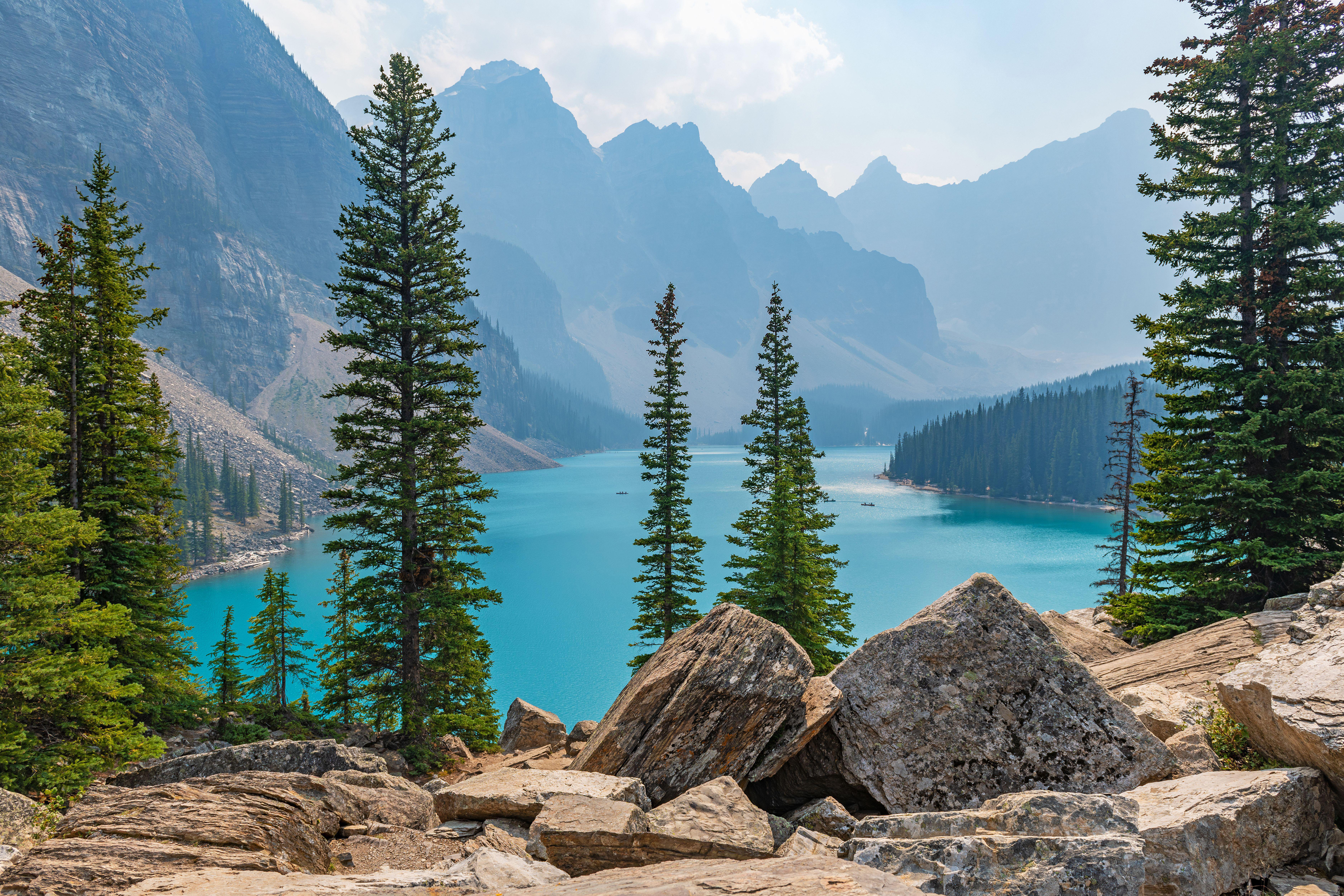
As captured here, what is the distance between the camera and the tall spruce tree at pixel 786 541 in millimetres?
22672

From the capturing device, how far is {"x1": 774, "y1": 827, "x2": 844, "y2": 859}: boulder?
6.08 meters

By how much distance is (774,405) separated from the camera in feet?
111

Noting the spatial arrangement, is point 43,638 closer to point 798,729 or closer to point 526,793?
point 526,793

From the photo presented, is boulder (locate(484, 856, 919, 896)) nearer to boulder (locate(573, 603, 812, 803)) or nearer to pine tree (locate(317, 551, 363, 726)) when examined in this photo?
boulder (locate(573, 603, 812, 803))

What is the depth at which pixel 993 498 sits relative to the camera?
458 feet

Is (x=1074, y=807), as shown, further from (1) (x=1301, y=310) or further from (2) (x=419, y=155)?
(2) (x=419, y=155)

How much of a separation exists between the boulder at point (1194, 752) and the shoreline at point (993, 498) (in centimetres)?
11552

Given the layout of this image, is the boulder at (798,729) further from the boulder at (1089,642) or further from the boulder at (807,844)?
the boulder at (1089,642)

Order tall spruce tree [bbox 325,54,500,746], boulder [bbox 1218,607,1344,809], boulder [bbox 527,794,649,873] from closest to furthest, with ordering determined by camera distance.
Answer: boulder [bbox 1218,607,1344,809] < boulder [bbox 527,794,649,873] < tall spruce tree [bbox 325,54,500,746]

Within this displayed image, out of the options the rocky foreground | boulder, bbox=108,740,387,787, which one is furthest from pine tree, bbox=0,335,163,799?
the rocky foreground

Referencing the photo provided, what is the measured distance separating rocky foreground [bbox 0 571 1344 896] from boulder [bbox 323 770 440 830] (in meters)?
0.05

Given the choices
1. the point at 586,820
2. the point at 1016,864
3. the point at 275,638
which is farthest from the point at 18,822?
the point at 275,638

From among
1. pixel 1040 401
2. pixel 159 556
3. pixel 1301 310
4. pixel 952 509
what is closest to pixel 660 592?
pixel 159 556

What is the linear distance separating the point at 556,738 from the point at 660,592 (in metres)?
7.82
